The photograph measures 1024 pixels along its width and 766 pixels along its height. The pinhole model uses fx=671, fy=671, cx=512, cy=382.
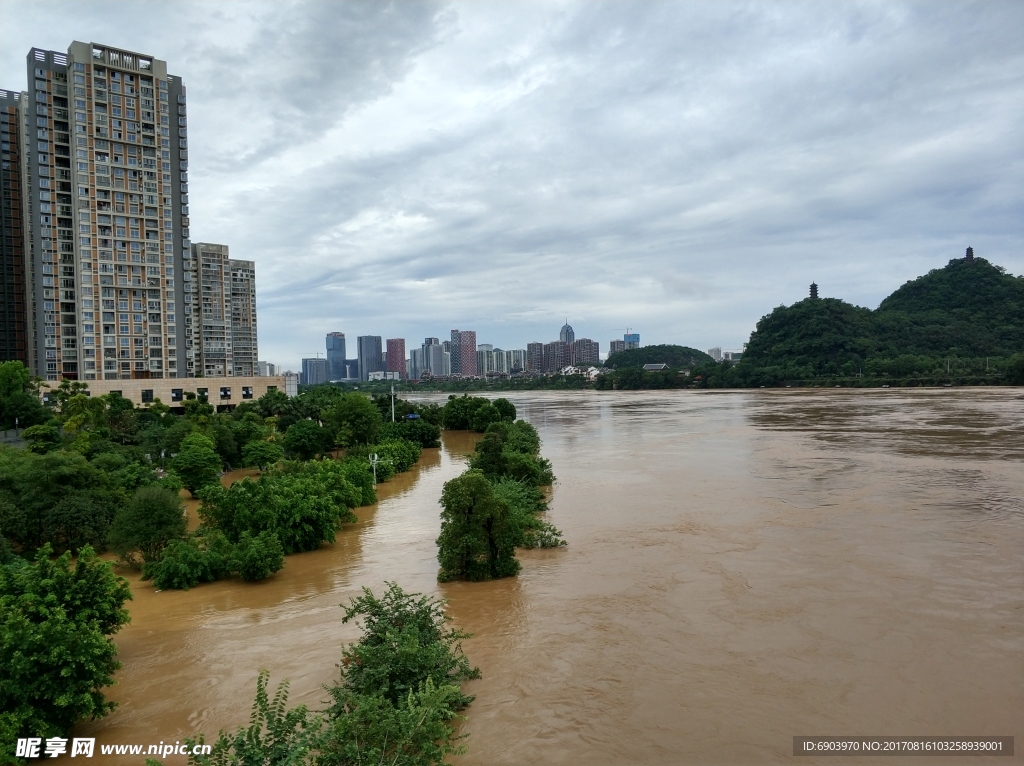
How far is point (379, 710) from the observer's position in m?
6.86

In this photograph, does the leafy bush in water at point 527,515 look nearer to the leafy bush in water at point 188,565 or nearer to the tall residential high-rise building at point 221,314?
the leafy bush in water at point 188,565

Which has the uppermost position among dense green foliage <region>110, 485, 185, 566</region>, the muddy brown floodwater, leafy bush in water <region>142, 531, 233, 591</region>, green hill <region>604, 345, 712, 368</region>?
green hill <region>604, 345, 712, 368</region>

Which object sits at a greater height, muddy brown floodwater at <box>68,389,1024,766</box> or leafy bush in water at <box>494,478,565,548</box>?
leafy bush in water at <box>494,478,565,548</box>

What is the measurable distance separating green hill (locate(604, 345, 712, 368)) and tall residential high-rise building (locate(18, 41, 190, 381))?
128604 mm

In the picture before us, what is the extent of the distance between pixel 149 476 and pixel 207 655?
12113 millimetres

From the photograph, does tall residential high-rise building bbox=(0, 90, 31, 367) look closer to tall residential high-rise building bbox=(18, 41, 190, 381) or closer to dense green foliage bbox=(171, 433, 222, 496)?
tall residential high-rise building bbox=(18, 41, 190, 381)

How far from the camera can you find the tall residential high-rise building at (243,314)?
10307cm

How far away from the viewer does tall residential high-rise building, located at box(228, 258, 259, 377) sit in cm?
10307

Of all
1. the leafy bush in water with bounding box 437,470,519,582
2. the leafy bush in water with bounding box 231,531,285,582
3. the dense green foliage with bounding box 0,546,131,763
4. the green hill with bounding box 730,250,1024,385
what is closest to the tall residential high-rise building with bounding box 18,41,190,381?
the leafy bush in water with bounding box 231,531,285,582

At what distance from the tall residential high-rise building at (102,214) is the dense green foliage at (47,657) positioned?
149 feet

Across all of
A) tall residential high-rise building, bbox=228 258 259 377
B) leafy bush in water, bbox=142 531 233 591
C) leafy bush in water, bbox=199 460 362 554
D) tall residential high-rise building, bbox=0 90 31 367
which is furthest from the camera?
tall residential high-rise building, bbox=228 258 259 377

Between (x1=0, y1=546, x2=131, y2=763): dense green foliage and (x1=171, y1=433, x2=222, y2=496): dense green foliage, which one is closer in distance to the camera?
(x1=0, y1=546, x2=131, y2=763): dense green foliage

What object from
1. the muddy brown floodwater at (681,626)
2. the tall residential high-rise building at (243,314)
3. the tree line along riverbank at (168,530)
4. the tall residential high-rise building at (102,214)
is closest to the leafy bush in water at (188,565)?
the tree line along riverbank at (168,530)

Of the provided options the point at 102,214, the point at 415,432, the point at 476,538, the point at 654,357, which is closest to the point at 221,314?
the point at 102,214
